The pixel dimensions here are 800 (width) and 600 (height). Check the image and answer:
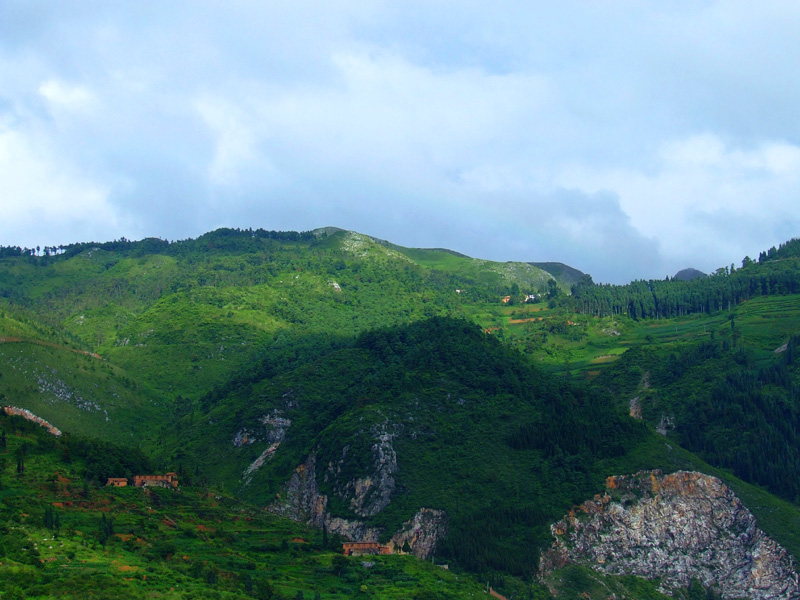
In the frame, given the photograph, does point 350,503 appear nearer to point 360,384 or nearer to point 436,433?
point 436,433

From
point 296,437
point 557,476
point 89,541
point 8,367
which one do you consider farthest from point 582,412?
point 8,367

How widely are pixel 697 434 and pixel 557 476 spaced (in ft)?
125

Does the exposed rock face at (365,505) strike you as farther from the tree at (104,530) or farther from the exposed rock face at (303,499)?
the tree at (104,530)

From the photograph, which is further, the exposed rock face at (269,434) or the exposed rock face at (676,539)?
the exposed rock face at (269,434)

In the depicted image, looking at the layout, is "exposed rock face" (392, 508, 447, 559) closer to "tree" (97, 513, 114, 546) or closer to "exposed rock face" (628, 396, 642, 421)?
"tree" (97, 513, 114, 546)

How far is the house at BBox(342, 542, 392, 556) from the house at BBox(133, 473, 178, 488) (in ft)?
84.5

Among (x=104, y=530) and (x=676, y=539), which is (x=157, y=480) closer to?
(x=104, y=530)

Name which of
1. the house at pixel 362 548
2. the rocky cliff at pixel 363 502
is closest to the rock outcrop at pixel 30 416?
the rocky cliff at pixel 363 502

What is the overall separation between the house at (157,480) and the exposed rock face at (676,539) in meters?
50.4

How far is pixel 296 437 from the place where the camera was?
164500 millimetres

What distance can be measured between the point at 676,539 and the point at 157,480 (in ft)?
232

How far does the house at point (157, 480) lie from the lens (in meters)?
129

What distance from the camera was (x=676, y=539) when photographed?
445 feet

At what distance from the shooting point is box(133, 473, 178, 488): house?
423 ft
